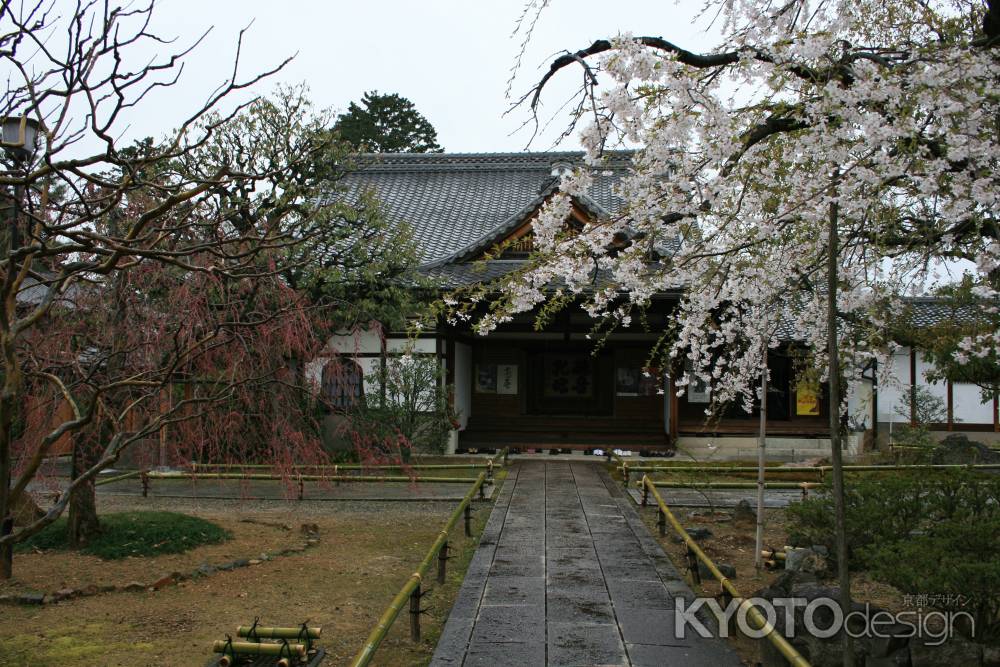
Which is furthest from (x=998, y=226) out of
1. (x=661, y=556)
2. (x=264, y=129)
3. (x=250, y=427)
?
(x=264, y=129)

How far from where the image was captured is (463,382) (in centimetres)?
1808

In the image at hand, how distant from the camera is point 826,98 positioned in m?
4.47

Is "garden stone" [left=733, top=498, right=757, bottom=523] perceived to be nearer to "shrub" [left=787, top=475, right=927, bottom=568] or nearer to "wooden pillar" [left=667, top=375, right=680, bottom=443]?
"shrub" [left=787, top=475, right=927, bottom=568]

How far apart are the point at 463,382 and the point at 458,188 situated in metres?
7.02

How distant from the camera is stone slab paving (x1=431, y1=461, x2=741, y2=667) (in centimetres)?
509

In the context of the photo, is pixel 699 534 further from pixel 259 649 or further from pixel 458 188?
pixel 458 188

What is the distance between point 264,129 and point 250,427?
21.2 ft

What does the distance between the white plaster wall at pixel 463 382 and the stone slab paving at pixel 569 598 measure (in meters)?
6.90

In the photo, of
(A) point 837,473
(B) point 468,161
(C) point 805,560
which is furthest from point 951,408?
(A) point 837,473

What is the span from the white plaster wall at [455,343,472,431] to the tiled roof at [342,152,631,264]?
2.59 metres

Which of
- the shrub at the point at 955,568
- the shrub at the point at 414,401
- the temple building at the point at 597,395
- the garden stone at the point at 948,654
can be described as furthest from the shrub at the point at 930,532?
the temple building at the point at 597,395

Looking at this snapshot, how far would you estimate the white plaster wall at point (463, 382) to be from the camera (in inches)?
681

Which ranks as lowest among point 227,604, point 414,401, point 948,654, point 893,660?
point 227,604

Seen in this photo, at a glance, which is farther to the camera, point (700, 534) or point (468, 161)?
point (468, 161)
